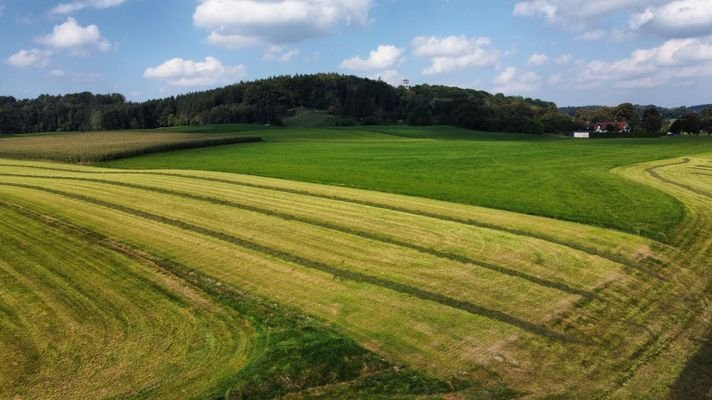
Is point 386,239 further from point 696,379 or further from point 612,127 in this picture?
point 612,127

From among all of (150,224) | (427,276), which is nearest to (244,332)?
(427,276)

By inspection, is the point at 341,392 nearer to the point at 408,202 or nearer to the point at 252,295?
the point at 252,295

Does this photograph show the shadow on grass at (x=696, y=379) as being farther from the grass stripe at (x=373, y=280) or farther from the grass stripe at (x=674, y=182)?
the grass stripe at (x=674, y=182)

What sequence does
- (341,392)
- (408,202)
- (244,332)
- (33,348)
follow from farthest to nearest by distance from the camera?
(408,202) → (244,332) → (33,348) → (341,392)

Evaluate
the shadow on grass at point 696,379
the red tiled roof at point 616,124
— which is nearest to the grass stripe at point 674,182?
the shadow on grass at point 696,379

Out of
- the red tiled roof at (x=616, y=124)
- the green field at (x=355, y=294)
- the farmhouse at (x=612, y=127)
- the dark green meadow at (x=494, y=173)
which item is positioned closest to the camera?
the green field at (x=355, y=294)

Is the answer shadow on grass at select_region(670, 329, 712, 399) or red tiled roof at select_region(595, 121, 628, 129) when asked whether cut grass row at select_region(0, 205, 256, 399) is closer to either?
shadow on grass at select_region(670, 329, 712, 399)
